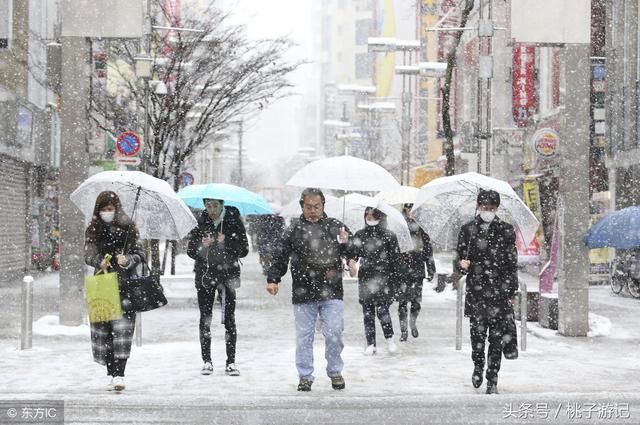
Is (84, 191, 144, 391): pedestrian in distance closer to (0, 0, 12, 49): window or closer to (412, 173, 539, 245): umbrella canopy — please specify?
(412, 173, 539, 245): umbrella canopy

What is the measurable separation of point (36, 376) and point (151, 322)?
6.18 metres

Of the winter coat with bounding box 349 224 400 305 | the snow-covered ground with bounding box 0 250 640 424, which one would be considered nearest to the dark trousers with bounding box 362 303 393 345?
the winter coat with bounding box 349 224 400 305

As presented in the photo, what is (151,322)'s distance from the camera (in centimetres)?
1625

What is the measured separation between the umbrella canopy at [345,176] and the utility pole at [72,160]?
163 inches

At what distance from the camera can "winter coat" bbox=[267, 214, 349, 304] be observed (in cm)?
924

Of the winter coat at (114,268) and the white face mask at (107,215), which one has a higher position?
the white face mask at (107,215)

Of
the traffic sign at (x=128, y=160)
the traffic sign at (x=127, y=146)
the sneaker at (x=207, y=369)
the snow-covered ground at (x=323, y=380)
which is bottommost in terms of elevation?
the snow-covered ground at (x=323, y=380)

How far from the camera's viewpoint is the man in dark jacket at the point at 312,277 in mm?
9250

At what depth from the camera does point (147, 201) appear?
1077 cm

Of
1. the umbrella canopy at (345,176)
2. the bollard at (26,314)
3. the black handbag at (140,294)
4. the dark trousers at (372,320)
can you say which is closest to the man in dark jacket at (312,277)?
the black handbag at (140,294)

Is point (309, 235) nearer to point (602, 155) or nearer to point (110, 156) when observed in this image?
point (602, 155)

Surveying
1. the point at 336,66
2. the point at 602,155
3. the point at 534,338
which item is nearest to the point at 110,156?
the point at 602,155

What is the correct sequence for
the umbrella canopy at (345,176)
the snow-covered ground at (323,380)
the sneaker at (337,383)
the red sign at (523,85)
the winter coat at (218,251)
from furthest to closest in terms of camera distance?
the red sign at (523,85) → the umbrella canopy at (345,176) → the winter coat at (218,251) → the sneaker at (337,383) → the snow-covered ground at (323,380)

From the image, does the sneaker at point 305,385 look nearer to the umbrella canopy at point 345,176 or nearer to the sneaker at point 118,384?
the sneaker at point 118,384
